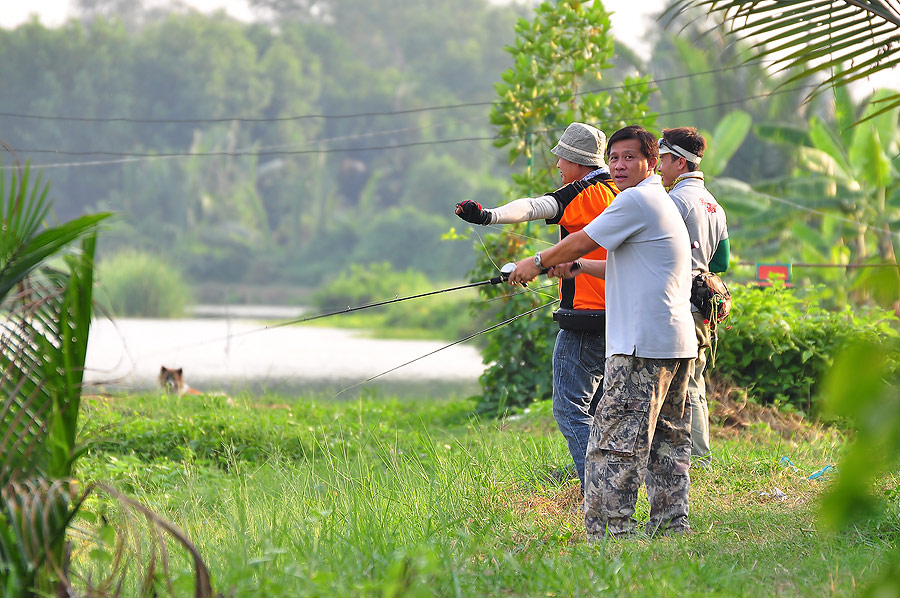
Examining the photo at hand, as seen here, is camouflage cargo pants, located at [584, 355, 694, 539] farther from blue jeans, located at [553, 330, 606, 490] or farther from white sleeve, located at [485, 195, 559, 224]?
white sleeve, located at [485, 195, 559, 224]

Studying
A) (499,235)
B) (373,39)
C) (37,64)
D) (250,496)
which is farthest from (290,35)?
(250,496)

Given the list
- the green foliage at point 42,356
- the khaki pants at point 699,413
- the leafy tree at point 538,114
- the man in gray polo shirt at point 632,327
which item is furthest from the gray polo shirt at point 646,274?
the leafy tree at point 538,114

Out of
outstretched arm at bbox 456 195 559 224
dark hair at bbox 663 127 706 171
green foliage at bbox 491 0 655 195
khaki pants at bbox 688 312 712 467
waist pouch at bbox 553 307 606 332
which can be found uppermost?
green foliage at bbox 491 0 655 195

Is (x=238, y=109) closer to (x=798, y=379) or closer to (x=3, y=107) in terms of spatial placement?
(x=3, y=107)

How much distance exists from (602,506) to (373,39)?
57612 millimetres

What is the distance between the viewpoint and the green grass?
2.98 m

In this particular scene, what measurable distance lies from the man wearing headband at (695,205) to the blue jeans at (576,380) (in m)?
0.56

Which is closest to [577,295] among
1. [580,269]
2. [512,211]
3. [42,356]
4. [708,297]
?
[580,269]

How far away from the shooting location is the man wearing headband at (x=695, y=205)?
14.8 feet

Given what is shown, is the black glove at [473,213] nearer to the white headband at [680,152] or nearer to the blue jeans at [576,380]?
the blue jeans at [576,380]

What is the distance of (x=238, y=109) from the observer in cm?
4709

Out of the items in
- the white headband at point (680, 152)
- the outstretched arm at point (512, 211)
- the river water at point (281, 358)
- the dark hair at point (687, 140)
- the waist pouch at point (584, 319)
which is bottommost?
the river water at point (281, 358)

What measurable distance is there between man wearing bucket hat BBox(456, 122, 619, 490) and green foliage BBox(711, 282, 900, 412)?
3.13 m

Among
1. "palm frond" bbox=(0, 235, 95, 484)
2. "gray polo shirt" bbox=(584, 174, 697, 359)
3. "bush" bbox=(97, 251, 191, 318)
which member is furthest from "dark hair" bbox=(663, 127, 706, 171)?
"bush" bbox=(97, 251, 191, 318)
